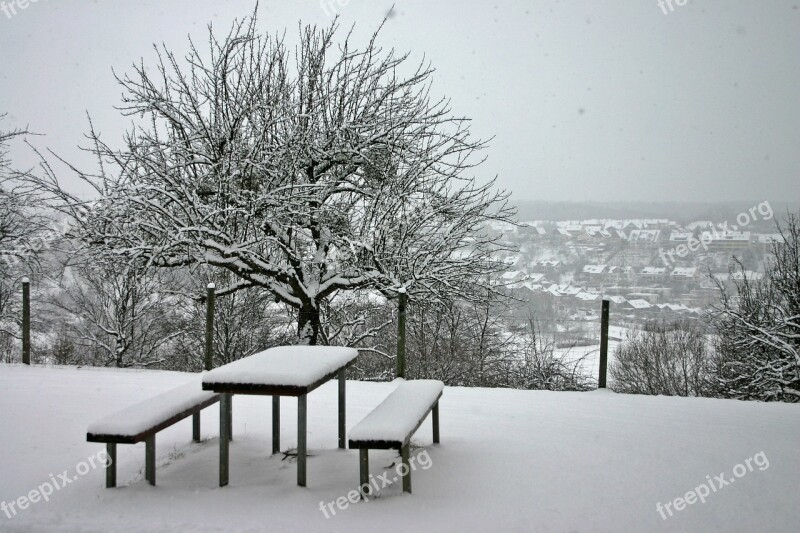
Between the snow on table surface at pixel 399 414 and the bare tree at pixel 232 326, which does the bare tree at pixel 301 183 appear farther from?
A: the bare tree at pixel 232 326

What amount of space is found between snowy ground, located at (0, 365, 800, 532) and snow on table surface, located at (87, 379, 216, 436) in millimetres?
455

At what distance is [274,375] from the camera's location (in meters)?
3.20

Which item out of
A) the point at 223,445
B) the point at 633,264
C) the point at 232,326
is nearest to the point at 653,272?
the point at 633,264

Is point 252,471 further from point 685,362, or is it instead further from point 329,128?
point 685,362

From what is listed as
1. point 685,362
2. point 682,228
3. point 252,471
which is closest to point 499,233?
point 252,471

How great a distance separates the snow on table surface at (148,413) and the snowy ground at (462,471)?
46cm

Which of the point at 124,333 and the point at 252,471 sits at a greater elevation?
the point at 252,471

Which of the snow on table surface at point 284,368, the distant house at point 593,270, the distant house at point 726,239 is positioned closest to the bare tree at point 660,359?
the distant house at point 593,270

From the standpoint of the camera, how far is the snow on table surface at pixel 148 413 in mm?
3162

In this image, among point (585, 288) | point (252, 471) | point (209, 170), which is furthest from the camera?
point (585, 288)

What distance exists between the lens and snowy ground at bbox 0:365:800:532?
10.0 feet

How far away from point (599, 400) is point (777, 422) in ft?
5.19

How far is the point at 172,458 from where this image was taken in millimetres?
4000

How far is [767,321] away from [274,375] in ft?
54.6
